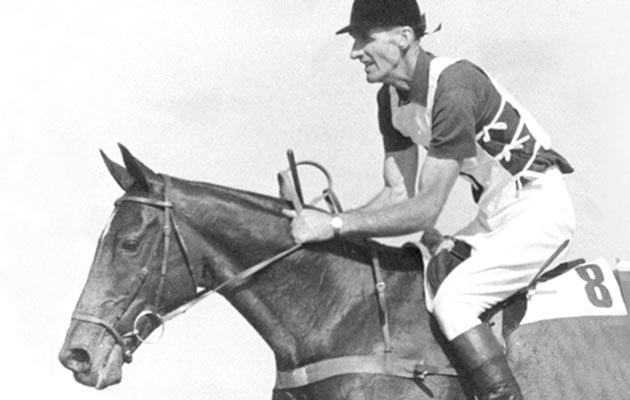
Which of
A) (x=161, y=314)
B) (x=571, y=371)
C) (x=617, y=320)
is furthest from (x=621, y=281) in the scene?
(x=161, y=314)

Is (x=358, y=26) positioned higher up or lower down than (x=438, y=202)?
higher up

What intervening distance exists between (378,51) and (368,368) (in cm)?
226

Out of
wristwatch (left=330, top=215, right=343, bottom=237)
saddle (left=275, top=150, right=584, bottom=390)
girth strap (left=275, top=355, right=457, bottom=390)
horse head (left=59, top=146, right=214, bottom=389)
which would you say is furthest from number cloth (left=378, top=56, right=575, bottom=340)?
horse head (left=59, top=146, right=214, bottom=389)

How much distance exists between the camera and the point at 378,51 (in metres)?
9.09

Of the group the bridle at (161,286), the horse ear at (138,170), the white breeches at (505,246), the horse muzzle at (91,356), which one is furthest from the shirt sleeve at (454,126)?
the horse muzzle at (91,356)

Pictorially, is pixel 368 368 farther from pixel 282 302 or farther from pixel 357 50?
pixel 357 50

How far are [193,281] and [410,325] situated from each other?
145 cm

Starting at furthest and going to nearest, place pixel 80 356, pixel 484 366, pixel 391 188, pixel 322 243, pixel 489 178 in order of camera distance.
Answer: pixel 391 188
pixel 489 178
pixel 322 243
pixel 80 356
pixel 484 366

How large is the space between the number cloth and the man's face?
204mm

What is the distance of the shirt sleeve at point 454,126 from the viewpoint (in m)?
8.52

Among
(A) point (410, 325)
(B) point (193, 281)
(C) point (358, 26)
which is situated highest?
(C) point (358, 26)

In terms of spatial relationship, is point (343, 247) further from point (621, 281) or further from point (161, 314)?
point (621, 281)

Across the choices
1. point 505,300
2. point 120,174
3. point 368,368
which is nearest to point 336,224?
point 368,368

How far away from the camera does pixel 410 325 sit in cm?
850
